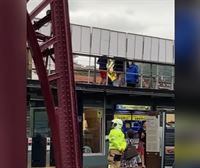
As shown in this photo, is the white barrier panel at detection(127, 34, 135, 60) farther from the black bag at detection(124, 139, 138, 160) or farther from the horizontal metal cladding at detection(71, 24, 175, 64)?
the black bag at detection(124, 139, 138, 160)

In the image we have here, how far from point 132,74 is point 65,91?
74.1ft

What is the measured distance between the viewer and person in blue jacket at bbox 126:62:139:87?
26.8 m

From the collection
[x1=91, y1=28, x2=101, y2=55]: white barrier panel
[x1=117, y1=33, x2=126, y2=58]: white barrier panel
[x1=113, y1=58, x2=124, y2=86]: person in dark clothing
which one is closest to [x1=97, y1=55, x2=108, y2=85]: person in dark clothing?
[x1=113, y1=58, x2=124, y2=86]: person in dark clothing

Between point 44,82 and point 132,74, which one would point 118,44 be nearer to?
point 132,74

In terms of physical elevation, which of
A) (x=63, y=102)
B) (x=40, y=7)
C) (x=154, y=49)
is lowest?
(x=63, y=102)

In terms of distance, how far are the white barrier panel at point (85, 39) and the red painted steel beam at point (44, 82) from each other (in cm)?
2477

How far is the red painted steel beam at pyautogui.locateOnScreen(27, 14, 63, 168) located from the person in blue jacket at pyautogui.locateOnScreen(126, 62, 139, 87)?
2208 cm

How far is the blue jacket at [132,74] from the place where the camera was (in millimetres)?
26930

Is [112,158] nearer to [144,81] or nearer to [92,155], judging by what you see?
[92,155]

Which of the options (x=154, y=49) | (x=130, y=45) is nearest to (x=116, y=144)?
(x=130, y=45)

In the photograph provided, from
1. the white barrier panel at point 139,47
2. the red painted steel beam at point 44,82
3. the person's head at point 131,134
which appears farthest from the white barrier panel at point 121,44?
the red painted steel beam at point 44,82

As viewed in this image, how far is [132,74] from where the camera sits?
27.2m
